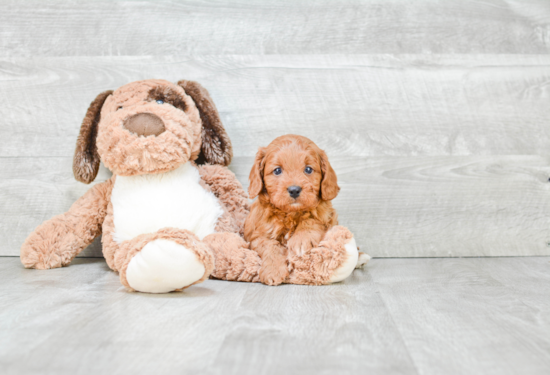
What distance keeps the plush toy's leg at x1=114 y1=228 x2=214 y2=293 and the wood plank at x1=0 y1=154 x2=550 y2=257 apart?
0.56 metres

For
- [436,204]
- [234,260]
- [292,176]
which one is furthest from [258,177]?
[436,204]

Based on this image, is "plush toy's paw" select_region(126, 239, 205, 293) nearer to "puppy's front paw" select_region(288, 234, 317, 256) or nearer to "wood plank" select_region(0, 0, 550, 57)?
"puppy's front paw" select_region(288, 234, 317, 256)

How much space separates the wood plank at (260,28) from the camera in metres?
1.48

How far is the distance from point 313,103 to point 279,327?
848 mm

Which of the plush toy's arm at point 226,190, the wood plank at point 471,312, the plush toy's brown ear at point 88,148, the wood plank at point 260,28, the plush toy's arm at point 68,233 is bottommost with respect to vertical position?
the wood plank at point 471,312

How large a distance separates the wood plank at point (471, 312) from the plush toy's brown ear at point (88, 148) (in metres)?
0.79

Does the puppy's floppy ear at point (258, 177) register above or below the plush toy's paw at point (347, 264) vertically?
above

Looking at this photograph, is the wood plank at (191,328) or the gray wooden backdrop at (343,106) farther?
the gray wooden backdrop at (343,106)

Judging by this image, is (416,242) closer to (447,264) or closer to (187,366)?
(447,264)

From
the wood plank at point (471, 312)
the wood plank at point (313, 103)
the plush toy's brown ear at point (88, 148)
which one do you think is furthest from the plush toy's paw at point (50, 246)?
the wood plank at point (471, 312)

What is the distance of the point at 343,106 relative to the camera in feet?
4.82

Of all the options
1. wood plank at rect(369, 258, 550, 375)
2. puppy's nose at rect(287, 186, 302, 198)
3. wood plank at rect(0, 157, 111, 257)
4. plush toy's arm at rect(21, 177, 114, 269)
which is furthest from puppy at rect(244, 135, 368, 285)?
wood plank at rect(0, 157, 111, 257)

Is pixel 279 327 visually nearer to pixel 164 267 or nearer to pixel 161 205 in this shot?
pixel 164 267

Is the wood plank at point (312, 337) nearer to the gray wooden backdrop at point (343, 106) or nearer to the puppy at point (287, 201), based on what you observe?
the puppy at point (287, 201)
